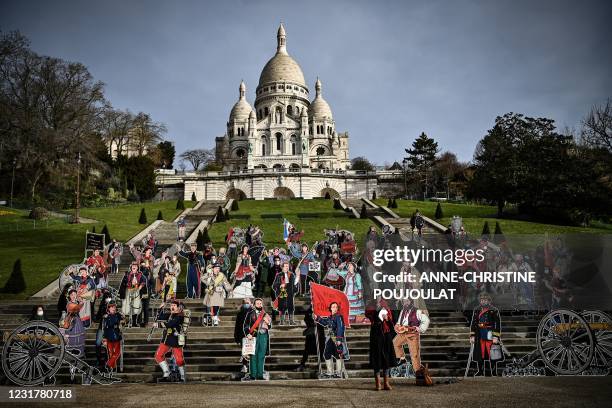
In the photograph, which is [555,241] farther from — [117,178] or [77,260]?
[117,178]

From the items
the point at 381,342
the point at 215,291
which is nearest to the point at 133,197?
the point at 215,291

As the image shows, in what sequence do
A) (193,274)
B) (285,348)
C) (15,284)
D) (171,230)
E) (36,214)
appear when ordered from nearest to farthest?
(285,348), (193,274), (15,284), (171,230), (36,214)

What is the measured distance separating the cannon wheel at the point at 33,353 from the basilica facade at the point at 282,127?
72.3 m

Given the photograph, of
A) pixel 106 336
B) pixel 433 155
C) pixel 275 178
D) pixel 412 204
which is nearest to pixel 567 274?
pixel 106 336

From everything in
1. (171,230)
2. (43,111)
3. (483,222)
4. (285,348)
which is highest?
(43,111)

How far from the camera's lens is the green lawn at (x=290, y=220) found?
28.5 meters

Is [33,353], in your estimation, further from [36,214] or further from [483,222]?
[483,222]

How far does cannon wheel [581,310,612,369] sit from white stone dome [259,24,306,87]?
3834 inches

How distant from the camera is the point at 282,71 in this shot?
338 feet

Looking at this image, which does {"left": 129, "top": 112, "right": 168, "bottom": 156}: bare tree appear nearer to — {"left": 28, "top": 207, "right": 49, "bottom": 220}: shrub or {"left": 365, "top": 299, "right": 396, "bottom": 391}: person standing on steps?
{"left": 28, "top": 207, "right": 49, "bottom": 220}: shrub

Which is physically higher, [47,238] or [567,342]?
[47,238]

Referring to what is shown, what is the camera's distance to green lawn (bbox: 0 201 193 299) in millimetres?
20453

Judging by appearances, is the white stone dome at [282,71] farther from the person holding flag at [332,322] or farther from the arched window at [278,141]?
the person holding flag at [332,322]

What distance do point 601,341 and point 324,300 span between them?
555 cm
